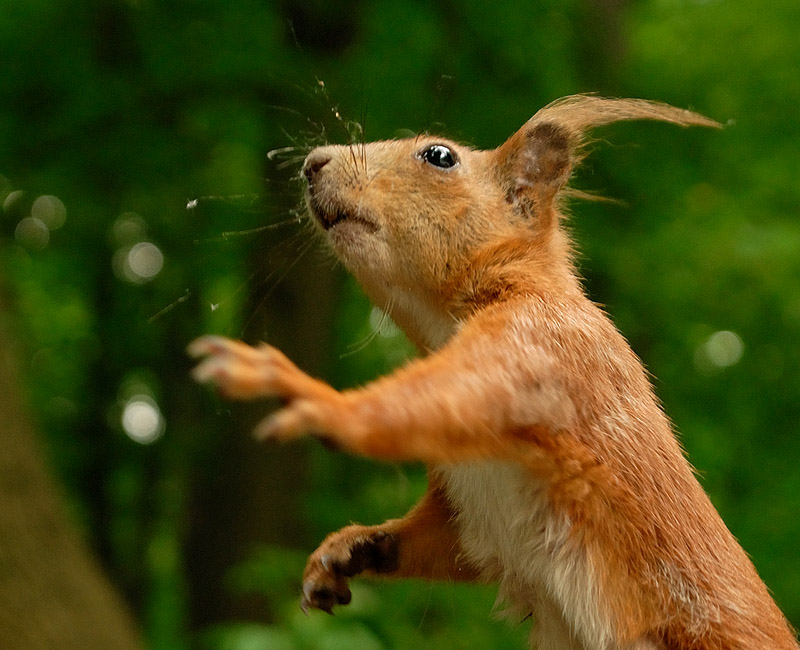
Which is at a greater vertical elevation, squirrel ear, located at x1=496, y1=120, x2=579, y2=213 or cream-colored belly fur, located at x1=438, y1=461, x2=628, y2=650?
squirrel ear, located at x1=496, y1=120, x2=579, y2=213

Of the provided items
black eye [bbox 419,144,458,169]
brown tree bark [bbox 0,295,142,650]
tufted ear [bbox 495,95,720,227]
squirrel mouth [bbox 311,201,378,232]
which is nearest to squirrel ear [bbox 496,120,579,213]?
tufted ear [bbox 495,95,720,227]

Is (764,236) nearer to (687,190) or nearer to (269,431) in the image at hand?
(687,190)

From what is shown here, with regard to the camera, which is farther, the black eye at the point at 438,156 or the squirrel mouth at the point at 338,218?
the black eye at the point at 438,156

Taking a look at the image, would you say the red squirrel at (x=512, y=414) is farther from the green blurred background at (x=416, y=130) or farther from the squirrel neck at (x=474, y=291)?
the green blurred background at (x=416, y=130)

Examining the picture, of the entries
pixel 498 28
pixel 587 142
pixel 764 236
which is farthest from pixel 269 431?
pixel 764 236

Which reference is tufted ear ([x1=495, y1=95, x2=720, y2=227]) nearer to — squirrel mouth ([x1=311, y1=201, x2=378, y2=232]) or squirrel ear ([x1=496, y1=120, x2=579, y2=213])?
squirrel ear ([x1=496, y1=120, x2=579, y2=213])

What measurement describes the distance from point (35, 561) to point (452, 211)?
8.67ft

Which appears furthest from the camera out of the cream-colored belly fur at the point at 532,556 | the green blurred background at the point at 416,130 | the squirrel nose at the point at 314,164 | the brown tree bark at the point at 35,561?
the green blurred background at the point at 416,130

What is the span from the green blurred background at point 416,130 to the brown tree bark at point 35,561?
0.37 metres

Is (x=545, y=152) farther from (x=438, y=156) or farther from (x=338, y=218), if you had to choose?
(x=338, y=218)

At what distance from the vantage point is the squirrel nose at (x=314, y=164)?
7.73ft

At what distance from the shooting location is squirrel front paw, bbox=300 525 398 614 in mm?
2324

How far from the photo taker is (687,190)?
6277 mm

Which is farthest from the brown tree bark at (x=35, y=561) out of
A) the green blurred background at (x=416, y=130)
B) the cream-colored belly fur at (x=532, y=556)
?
the cream-colored belly fur at (x=532, y=556)
